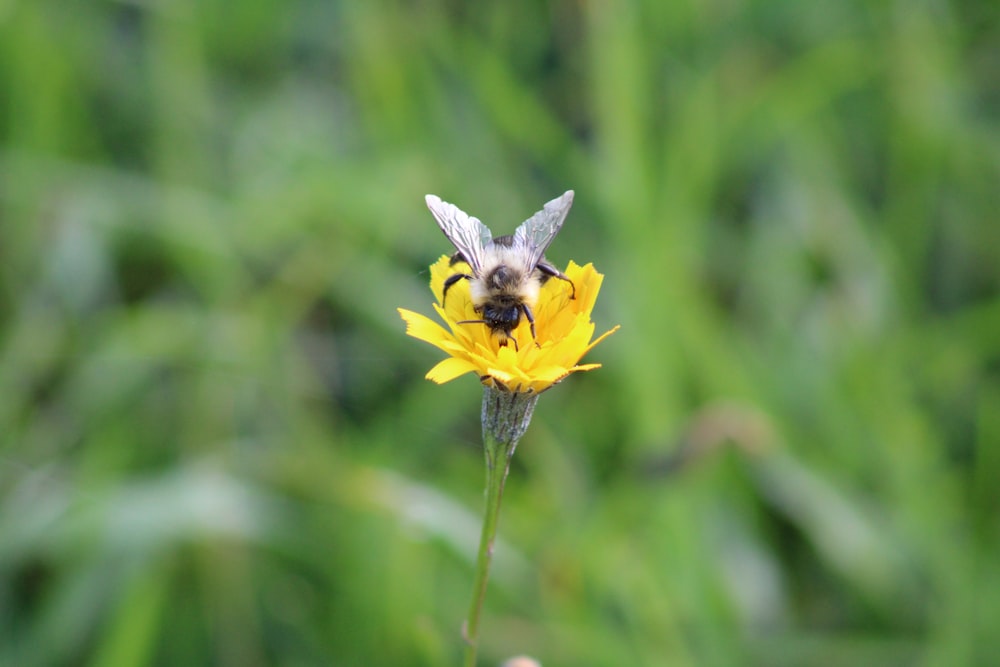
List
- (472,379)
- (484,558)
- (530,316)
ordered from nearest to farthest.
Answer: (484,558) → (530,316) → (472,379)

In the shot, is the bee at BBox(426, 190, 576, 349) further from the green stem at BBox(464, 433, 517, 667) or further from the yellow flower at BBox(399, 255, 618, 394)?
the green stem at BBox(464, 433, 517, 667)

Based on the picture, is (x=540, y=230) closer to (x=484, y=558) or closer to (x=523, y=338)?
(x=523, y=338)

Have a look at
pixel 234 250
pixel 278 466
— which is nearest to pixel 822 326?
pixel 278 466

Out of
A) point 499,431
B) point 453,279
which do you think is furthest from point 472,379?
point 499,431

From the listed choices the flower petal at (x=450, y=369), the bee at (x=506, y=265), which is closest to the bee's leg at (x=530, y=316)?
the bee at (x=506, y=265)

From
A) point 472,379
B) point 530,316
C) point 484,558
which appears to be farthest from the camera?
point 472,379

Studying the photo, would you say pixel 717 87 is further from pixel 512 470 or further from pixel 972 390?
pixel 512 470

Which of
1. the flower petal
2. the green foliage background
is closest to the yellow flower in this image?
the flower petal
